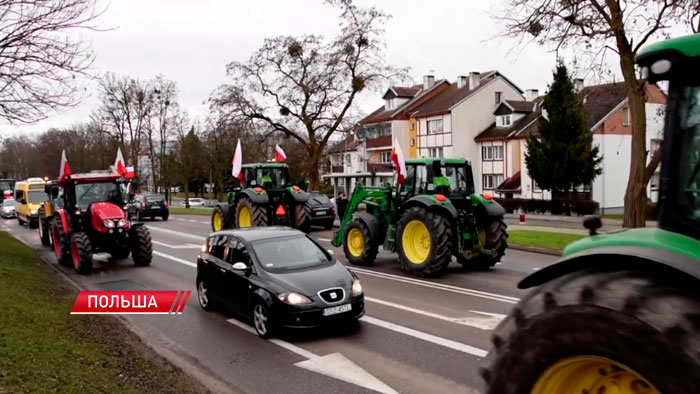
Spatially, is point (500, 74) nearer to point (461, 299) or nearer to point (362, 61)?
point (362, 61)

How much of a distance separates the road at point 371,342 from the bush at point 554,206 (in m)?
25.4

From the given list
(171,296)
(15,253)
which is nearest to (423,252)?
(171,296)

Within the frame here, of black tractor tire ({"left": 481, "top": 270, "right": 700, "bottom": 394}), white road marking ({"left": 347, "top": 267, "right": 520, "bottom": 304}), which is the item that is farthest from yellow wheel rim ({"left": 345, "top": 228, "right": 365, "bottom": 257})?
black tractor tire ({"left": 481, "top": 270, "right": 700, "bottom": 394})

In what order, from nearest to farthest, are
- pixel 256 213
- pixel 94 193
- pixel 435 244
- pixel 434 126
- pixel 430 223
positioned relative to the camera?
pixel 435 244 < pixel 430 223 < pixel 94 193 < pixel 256 213 < pixel 434 126

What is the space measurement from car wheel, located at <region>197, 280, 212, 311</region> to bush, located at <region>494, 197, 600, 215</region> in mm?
30327

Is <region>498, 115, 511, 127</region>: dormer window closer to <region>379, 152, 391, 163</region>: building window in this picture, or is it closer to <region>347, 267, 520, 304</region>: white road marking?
<region>379, 152, 391, 163</region>: building window

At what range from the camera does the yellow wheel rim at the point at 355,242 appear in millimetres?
14445

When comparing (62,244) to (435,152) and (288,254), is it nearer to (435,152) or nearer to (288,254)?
(288,254)

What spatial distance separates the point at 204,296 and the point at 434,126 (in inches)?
1874

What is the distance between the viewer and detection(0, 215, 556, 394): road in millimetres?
6383

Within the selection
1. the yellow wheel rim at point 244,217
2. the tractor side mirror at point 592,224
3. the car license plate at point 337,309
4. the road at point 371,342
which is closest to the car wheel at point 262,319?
the road at point 371,342

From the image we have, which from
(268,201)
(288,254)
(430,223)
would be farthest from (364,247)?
(268,201)

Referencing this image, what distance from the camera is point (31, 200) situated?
2980 cm

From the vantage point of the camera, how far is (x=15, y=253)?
15109mm
